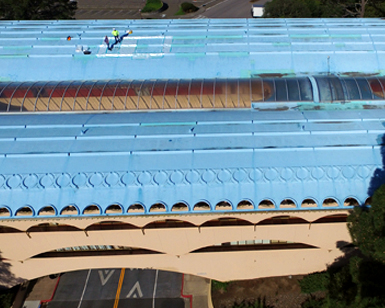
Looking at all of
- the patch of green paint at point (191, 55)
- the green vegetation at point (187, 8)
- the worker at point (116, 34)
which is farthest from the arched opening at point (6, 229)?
the green vegetation at point (187, 8)

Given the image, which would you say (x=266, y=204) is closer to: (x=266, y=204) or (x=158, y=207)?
(x=266, y=204)

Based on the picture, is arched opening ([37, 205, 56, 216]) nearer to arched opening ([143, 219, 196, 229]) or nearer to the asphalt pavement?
arched opening ([143, 219, 196, 229])

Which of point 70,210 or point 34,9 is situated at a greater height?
point 34,9

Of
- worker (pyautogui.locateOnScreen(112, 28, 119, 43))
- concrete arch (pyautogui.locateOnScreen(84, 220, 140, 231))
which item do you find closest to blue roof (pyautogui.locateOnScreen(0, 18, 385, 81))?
worker (pyautogui.locateOnScreen(112, 28, 119, 43))

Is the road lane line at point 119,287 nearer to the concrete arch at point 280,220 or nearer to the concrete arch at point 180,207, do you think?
the concrete arch at point 180,207

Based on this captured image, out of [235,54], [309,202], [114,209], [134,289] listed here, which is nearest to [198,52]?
[235,54]

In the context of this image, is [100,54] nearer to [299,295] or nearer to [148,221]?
[148,221]
